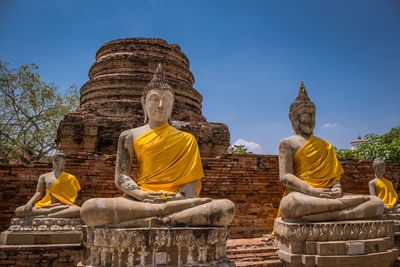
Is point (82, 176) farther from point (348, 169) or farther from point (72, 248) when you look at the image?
point (348, 169)

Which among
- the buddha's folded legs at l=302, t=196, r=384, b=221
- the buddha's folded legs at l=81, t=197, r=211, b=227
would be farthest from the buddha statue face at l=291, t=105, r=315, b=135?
the buddha's folded legs at l=81, t=197, r=211, b=227

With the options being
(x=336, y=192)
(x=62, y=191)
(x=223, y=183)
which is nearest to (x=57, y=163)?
(x=62, y=191)

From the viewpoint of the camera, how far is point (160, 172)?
4.12m

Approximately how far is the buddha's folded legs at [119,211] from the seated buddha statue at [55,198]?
2.63 metres

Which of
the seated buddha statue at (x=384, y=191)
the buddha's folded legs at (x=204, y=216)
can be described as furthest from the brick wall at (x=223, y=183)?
the buddha's folded legs at (x=204, y=216)

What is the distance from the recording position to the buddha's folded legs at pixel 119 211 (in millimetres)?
3484

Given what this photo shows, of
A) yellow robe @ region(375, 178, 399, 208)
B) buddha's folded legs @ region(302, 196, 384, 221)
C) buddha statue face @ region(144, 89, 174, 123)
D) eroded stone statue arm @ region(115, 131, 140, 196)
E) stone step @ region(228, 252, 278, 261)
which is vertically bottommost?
stone step @ region(228, 252, 278, 261)

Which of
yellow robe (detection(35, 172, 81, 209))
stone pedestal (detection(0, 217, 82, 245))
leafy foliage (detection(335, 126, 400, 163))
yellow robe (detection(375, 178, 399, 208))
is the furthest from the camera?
leafy foliage (detection(335, 126, 400, 163))

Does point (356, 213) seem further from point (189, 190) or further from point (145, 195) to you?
point (145, 195)

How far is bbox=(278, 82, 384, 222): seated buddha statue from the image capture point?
15.7 feet

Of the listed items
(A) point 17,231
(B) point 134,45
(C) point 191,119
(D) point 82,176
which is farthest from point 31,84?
(A) point 17,231

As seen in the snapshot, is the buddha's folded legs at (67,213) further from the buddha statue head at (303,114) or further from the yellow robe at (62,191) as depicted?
the buddha statue head at (303,114)

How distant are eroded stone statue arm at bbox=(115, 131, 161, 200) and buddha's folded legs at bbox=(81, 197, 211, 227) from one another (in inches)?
7.2

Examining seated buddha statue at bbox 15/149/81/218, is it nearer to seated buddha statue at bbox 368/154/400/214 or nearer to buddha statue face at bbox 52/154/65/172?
buddha statue face at bbox 52/154/65/172
